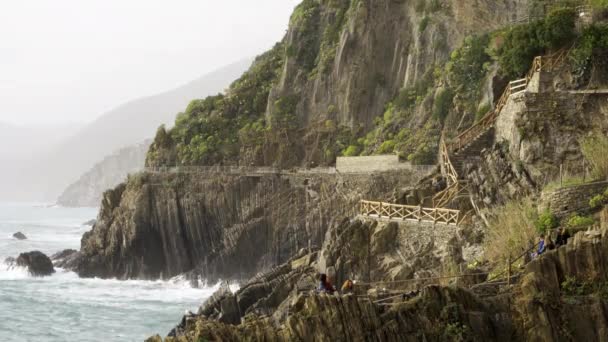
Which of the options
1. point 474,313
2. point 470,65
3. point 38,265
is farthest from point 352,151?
point 474,313

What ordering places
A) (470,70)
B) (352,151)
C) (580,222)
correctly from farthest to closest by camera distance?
(352,151), (470,70), (580,222)

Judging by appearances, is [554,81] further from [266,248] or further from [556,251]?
[266,248]

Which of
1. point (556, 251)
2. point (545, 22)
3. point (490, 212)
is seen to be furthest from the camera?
point (545, 22)

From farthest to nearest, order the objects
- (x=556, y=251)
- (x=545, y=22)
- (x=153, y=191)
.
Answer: (x=153, y=191) < (x=545, y=22) < (x=556, y=251)

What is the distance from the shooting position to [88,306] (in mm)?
56125

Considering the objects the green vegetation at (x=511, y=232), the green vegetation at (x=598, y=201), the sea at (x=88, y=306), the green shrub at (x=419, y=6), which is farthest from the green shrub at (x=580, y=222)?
the green shrub at (x=419, y=6)

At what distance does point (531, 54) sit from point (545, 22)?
1705 mm

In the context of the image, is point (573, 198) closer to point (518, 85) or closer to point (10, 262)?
point (518, 85)

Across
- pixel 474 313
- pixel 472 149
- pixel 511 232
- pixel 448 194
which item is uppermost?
pixel 472 149

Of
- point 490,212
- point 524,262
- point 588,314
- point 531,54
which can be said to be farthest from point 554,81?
point 588,314

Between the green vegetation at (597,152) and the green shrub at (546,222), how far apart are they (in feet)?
9.99

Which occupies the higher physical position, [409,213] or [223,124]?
[223,124]

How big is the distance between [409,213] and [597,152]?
349 inches

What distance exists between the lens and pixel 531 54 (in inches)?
1815
